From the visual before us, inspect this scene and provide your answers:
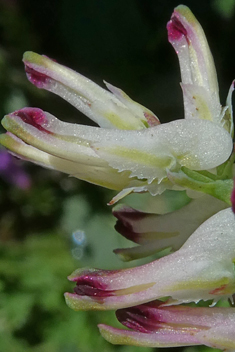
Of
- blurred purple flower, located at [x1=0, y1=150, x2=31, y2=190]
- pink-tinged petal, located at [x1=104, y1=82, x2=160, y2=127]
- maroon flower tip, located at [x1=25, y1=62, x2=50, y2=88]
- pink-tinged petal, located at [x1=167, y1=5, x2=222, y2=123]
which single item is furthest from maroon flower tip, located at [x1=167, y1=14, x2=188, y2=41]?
blurred purple flower, located at [x1=0, y1=150, x2=31, y2=190]

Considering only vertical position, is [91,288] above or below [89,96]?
below

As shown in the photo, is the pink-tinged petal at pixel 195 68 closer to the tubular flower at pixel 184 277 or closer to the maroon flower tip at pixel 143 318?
the tubular flower at pixel 184 277

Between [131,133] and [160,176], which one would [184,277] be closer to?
[160,176]

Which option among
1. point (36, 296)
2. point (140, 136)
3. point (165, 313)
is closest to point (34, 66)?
point (140, 136)

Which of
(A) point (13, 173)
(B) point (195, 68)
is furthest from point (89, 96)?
(A) point (13, 173)

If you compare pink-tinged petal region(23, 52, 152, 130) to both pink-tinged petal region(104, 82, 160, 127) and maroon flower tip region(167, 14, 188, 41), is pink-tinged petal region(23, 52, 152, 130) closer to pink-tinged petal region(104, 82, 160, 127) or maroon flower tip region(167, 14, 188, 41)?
pink-tinged petal region(104, 82, 160, 127)

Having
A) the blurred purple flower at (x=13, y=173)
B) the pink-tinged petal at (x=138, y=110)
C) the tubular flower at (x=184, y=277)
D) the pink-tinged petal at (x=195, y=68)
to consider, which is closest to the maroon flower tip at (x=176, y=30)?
the pink-tinged petal at (x=195, y=68)

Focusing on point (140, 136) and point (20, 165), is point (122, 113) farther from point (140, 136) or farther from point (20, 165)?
point (20, 165)

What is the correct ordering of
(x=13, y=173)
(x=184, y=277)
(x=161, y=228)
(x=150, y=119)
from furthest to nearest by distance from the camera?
1. (x=13, y=173)
2. (x=161, y=228)
3. (x=150, y=119)
4. (x=184, y=277)
